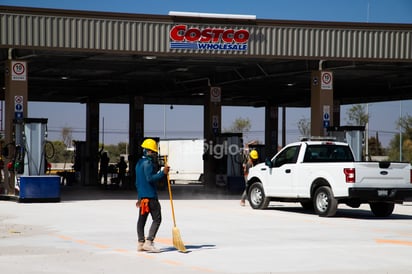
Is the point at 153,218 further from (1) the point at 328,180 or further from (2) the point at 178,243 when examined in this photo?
(1) the point at 328,180

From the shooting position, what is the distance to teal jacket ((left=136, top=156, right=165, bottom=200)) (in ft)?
44.0

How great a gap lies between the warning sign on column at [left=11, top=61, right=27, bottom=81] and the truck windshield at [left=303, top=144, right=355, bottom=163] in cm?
1086

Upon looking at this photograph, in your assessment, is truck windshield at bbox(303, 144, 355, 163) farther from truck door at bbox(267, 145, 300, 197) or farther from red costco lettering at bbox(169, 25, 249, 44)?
red costco lettering at bbox(169, 25, 249, 44)

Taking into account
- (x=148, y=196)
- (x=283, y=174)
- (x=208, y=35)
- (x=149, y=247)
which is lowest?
(x=149, y=247)

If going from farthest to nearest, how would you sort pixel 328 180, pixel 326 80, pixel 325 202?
pixel 326 80, pixel 325 202, pixel 328 180

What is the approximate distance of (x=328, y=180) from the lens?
21.4 m

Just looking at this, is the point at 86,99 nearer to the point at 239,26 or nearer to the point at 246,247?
the point at 239,26

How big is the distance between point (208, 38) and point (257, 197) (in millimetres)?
6959

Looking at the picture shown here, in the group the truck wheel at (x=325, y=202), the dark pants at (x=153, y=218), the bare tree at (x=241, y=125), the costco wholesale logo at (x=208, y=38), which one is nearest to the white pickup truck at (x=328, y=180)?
the truck wheel at (x=325, y=202)

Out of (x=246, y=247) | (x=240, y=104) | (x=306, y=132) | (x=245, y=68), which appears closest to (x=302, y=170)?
(x=246, y=247)

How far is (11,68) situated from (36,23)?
7.07 ft

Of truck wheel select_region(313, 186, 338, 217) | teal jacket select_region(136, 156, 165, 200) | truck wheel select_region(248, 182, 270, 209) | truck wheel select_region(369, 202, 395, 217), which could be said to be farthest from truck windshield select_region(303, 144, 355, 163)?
teal jacket select_region(136, 156, 165, 200)

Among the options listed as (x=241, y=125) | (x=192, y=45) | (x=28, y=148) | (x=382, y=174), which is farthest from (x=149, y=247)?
(x=241, y=125)

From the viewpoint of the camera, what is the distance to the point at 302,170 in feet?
73.9
